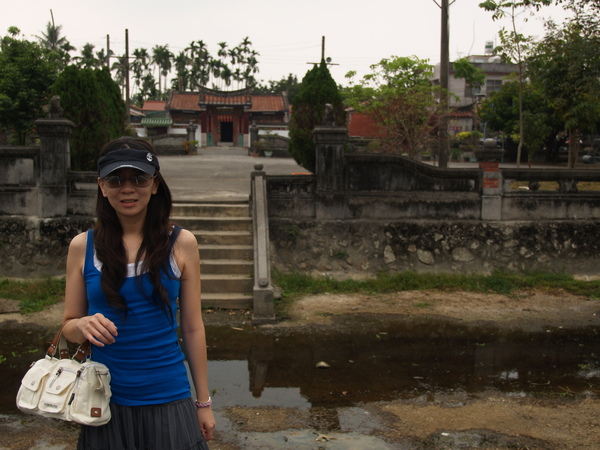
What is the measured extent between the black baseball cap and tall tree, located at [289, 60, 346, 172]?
10151 millimetres

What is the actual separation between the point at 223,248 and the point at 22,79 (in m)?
11.9

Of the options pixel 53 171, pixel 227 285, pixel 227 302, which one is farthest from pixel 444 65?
pixel 53 171

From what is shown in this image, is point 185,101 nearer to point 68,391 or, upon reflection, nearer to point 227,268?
point 227,268

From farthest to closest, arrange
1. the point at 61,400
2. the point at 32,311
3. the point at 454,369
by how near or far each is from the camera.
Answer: the point at 32,311 → the point at 454,369 → the point at 61,400

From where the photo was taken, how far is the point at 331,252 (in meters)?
10.3

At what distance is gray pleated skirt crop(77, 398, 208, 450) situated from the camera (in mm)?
2412

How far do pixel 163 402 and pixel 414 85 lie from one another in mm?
16523

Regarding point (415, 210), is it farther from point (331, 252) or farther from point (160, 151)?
point (160, 151)

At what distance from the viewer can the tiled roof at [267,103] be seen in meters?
45.8

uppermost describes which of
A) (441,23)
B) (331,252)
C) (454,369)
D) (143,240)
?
(441,23)

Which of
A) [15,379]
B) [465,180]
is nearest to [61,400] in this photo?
[15,379]

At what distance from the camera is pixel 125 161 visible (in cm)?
250

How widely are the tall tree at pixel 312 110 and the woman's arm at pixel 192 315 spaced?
10112mm

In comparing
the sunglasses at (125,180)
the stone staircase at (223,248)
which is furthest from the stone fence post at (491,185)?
the sunglasses at (125,180)
